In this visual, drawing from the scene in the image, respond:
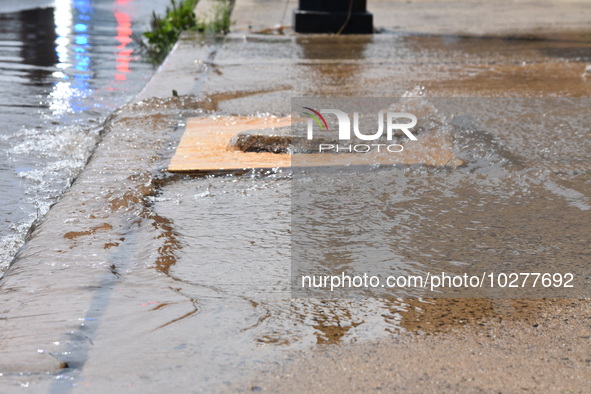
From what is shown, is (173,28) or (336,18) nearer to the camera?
(336,18)

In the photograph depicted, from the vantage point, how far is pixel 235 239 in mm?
2660

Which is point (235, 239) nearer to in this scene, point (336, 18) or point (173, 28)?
point (336, 18)

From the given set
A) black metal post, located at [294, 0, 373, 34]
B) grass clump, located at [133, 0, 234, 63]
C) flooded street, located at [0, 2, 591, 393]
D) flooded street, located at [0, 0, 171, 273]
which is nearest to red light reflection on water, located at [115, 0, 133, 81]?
flooded street, located at [0, 0, 171, 273]

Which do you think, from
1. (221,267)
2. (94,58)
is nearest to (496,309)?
(221,267)

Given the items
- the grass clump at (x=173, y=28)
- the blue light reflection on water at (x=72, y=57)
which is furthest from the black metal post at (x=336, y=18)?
the blue light reflection on water at (x=72, y=57)

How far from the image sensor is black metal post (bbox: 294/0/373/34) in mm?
7625

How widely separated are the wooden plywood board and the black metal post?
394cm

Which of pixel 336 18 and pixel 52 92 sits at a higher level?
pixel 336 18

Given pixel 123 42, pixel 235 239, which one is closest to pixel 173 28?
pixel 123 42

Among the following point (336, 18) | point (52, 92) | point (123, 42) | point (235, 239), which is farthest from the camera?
point (123, 42)

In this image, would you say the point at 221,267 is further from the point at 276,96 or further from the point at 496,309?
the point at 276,96

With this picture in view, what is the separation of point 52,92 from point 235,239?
3437 millimetres

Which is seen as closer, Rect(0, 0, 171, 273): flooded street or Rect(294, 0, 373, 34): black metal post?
Rect(0, 0, 171, 273): flooded street

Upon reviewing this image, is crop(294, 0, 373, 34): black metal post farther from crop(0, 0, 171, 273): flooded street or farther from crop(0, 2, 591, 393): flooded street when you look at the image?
crop(0, 2, 591, 393): flooded street
